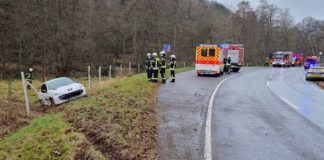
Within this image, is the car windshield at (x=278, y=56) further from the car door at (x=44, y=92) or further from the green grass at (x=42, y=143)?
the green grass at (x=42, y=143)

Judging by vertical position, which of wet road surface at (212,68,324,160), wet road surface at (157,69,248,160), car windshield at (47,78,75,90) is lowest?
wet road surface at (212,68,324,160)

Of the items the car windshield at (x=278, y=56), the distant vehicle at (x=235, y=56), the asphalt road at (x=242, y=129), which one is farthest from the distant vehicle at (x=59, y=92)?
the car windshield at (x=278, y=56)

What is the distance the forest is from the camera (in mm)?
47438

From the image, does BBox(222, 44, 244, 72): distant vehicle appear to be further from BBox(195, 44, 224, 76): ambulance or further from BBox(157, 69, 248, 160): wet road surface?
BBox(157, 69, 248, 160): wet road surface

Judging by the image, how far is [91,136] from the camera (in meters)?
9.82

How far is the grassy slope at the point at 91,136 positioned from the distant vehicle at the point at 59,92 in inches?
274

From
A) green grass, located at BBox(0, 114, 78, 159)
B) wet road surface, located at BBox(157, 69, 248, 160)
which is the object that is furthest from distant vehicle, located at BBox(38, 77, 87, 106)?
green grass, located at BBox(0, 114, 78, 159)

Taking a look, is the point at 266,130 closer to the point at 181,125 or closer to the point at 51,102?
the point at 181,125

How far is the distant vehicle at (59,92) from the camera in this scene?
20406 millimetres

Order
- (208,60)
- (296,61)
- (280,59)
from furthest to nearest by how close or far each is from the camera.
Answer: (296,61) → (280,59) → (208,60)

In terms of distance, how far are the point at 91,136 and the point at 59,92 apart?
11153mm

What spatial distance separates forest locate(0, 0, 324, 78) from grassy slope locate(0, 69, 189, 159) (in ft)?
87.5

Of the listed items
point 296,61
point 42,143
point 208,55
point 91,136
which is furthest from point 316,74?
point 296,61

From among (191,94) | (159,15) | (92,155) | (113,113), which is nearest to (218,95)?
(191,94)
